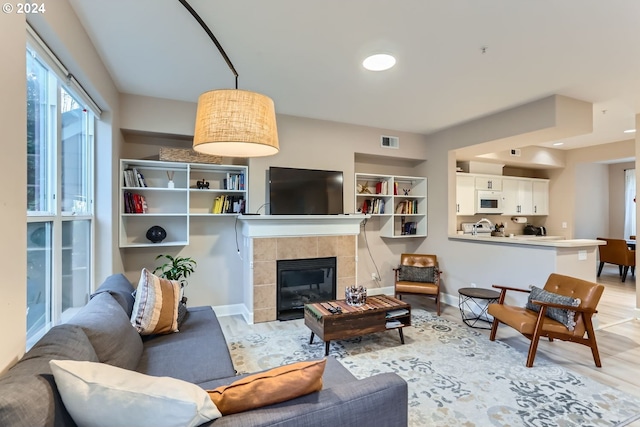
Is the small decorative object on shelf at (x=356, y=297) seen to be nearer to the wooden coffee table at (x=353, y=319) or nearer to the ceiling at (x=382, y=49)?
the wooden coffee table at (x=353, y=319)

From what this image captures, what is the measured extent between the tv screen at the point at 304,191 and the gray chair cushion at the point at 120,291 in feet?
6.20

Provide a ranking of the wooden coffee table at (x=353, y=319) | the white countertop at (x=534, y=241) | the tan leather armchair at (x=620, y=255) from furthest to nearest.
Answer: the tan leather armchair at (x=620, y=255), the white countertop at (x=534, y=241), the wooden coffee table at (x=353, y=319)

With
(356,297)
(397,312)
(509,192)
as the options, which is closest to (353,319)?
(356,297)

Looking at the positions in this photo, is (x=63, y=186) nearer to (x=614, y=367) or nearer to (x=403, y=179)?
(x=403, y=179)

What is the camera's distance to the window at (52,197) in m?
1.86

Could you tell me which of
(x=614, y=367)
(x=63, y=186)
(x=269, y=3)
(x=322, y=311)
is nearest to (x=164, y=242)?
(x=63, y=186)

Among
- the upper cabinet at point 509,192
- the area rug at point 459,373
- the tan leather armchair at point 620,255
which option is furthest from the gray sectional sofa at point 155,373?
the tan leather armchair at point 620,255

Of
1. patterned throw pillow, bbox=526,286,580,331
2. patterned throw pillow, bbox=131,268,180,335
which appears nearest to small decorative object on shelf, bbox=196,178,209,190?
patterned throw pillow, bbox=131,268,180,335

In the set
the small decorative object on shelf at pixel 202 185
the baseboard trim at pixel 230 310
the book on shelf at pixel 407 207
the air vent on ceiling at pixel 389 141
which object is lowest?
the baseboard trim at pixel 230 310

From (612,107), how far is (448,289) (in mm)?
3195

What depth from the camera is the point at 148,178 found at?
12.7ft

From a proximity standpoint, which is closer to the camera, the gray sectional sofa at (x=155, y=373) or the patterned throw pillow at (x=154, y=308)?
the gray sectional sofa at (x=155, y=373)

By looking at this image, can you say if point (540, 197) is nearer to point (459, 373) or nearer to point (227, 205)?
point (459, 373)

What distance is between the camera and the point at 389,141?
500cm
